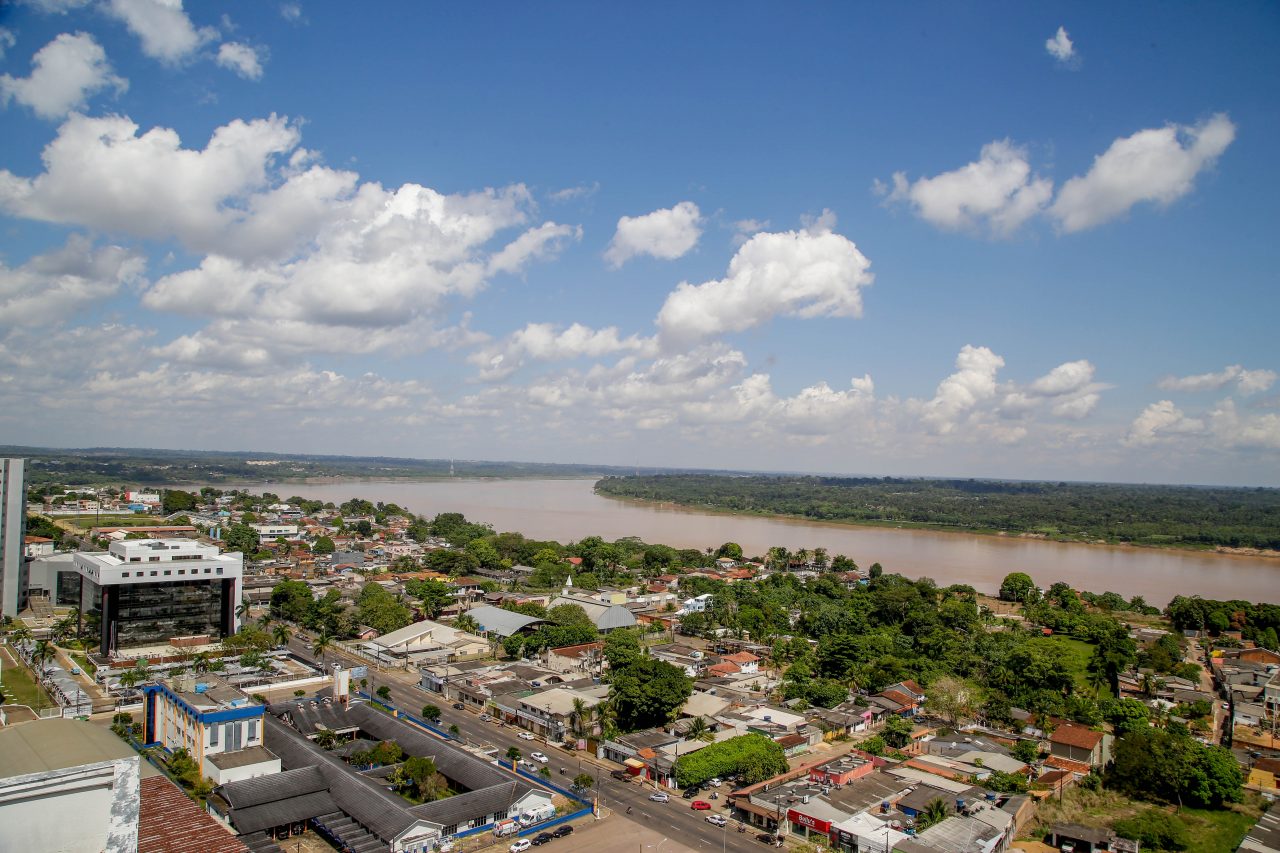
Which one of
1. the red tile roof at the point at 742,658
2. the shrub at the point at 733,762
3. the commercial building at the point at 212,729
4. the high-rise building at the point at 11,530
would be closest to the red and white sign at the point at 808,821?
the shrub at the point at 733,762

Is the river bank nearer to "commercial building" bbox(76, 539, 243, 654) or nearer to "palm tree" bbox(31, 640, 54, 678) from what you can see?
"commercial building" bbox(76, 539, 243, 654)

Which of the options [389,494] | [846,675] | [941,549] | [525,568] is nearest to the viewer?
[846,675]

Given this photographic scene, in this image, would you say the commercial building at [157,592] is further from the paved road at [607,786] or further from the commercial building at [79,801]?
the commercial building at [79,801]

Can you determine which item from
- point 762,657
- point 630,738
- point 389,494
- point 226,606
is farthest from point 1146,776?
point 389,494

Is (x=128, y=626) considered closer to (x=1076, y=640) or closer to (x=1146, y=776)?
(x=1146, y=776)

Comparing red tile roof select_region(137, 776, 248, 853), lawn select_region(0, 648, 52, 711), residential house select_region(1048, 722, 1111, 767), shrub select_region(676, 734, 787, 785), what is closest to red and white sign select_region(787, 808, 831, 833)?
shrub select_region(676, 734, 787, 785)
